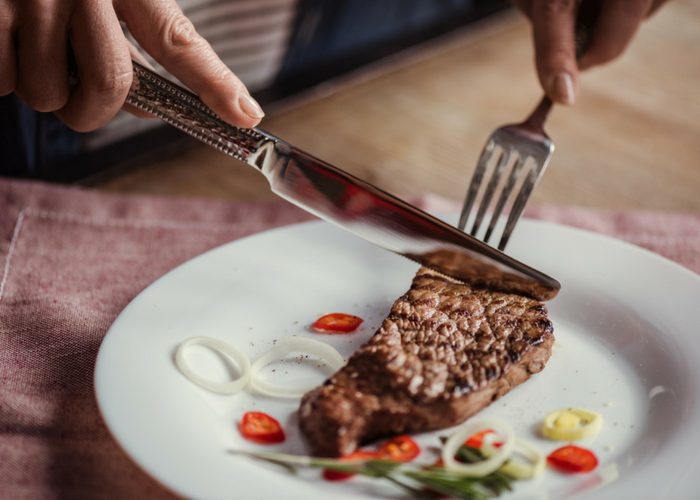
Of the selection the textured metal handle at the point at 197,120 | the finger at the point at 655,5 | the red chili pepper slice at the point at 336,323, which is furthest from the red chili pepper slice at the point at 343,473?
the finger at the point at 655,5

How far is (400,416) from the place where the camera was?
80.0 inches

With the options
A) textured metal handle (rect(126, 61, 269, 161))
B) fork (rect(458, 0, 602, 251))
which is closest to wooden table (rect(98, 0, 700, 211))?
fork (rect(458, 0, 602, 251))

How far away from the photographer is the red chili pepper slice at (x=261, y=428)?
2.05 m

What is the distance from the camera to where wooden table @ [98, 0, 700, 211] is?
12.0 feet

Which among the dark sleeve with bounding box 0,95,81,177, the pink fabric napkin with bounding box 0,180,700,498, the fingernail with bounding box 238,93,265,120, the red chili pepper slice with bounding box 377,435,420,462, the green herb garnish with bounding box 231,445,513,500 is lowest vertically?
the dark sleeve with bounding box 0,95,81,177

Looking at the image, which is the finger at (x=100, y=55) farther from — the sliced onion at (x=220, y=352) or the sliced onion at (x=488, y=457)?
the sliced onion at (x=488, y=457)

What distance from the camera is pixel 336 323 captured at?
98.4 inches

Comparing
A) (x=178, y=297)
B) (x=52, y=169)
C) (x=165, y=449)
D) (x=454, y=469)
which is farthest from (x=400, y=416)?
(x=52, y=169)

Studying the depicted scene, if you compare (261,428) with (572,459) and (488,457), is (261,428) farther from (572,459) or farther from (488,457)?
(572,459)

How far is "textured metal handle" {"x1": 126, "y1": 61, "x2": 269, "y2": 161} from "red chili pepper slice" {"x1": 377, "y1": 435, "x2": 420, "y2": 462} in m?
0.85

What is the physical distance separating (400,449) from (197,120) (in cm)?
100

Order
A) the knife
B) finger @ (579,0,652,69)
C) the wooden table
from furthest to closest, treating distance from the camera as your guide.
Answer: the wooden table < finger @ (579,0,652,69) < the knife

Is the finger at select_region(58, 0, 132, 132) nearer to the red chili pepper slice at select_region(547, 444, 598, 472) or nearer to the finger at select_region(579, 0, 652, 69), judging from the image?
the red chili pepper slice at select_region(547, 444, 598, 472)

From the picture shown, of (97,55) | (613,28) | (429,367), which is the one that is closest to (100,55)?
(97,55)
